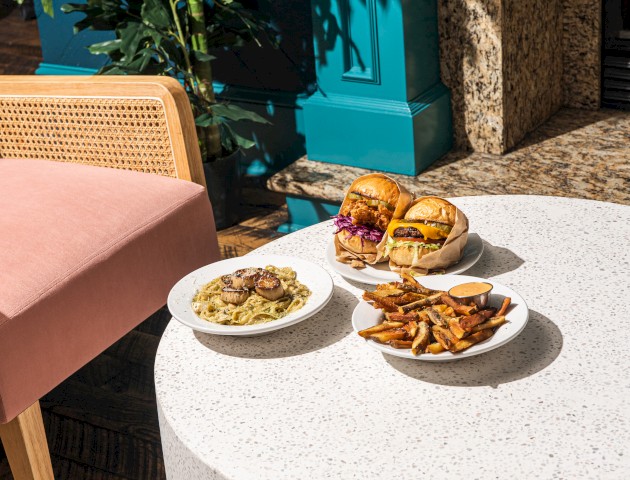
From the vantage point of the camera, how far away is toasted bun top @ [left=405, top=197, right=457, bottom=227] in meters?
1.35

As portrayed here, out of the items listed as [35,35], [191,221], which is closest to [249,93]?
[191,221]

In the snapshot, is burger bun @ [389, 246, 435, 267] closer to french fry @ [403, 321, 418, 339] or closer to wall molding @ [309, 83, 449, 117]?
french fry @ [403, 321, 418, 339]

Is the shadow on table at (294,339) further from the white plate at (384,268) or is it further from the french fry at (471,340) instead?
the french fry at (471,340)

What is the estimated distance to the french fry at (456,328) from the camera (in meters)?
1.13

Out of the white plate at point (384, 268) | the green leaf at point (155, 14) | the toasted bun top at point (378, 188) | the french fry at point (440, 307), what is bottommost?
the white plate at point (384, 268)

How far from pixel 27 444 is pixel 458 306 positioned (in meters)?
0.85

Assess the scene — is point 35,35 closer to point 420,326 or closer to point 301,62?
point 301,62

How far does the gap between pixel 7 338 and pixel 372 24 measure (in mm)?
1465

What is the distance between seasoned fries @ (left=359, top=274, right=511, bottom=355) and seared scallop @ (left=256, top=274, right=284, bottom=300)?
0.43ft

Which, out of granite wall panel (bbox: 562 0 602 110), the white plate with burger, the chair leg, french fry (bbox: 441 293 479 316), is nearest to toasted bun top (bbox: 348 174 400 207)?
the white plate with burger

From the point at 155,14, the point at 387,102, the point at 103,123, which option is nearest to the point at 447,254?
the point at 103,123

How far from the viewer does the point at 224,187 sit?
2.99 metres

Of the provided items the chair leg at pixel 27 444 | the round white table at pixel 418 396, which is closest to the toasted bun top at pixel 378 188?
the round white table at pixel 418 396

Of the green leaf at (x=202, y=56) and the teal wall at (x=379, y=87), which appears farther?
the green leaf at (x=202, y=56)
